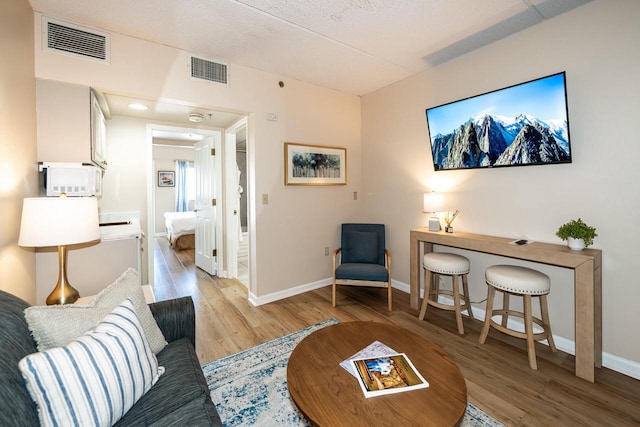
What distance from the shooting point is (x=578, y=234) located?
2064mm

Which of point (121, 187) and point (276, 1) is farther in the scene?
point (121, 187)

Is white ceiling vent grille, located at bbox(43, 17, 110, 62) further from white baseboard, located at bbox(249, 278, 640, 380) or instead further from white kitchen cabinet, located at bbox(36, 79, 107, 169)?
white baseboard, located at bbox(249, 278, 640, 380)

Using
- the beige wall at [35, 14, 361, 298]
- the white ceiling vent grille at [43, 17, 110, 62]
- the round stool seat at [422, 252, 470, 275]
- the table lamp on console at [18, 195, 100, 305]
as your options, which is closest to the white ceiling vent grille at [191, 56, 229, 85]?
the beige wall at [35, 14, 361, 298]

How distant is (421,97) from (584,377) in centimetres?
291

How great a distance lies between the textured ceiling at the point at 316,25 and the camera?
6.84ft

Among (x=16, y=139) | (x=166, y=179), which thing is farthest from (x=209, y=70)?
(x=166, y=179)

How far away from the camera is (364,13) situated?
2193mm

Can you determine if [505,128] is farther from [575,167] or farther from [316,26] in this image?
[316,26]

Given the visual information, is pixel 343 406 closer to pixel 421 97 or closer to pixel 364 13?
pixel 364 13

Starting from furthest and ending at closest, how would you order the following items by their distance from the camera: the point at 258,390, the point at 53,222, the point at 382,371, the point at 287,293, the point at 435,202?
the point at 287,293 → the point at 435,202 → the point at 258,390 → the point at 53,222 → the point at 382,371

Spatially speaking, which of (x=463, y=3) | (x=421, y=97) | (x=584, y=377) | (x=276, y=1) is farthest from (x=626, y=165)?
(x=276, y=1)

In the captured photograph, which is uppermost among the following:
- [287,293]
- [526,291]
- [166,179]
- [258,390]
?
[166,179]

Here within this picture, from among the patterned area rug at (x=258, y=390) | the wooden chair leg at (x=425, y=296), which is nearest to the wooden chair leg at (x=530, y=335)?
the patterned area rug at (x=258, y=390)

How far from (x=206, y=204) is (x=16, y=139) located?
9.14 ft
